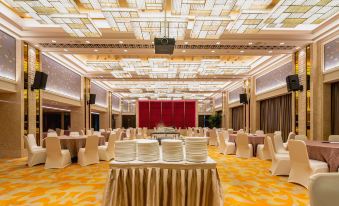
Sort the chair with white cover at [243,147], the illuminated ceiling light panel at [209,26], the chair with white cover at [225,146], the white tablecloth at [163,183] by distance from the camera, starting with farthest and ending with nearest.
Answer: the chair with white cover at [225,146] < the chair with white cover at [243,147] < the illuminated ceiling light panel at [209,26] < the white tablecloth at [163,183]

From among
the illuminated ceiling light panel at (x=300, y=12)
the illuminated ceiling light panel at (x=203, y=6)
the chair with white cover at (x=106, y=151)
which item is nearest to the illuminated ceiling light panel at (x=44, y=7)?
the illuminated ceiling light panel at (x=203, y=6)

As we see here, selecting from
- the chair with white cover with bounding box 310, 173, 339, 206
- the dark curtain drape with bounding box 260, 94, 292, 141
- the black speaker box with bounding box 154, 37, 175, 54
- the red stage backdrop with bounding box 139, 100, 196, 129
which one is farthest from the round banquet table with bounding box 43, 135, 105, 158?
the red stage backdrop with bounding box 139, 100, 196, 129

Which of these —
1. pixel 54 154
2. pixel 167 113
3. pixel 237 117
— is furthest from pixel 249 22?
pixel 167 113

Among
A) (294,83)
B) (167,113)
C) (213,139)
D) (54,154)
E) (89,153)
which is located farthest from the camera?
(167,113)

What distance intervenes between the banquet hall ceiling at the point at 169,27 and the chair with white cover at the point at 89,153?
9.03ft

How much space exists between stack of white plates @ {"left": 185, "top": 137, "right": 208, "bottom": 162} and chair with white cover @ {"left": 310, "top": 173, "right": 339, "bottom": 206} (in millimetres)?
1608

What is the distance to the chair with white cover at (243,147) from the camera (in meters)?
8.23

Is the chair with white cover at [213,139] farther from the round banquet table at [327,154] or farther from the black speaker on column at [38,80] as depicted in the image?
the black speaker on column at [38,80]

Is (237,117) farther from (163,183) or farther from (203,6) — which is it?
(163,183)

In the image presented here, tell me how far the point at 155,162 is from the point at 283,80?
917cm

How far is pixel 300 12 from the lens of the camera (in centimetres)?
547

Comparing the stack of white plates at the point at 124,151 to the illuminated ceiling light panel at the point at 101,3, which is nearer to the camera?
the stack of white plates at the point at 124,151

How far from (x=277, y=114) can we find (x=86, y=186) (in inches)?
381

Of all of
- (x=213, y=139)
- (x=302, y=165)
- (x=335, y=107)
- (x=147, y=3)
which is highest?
(x=147, y=3)
